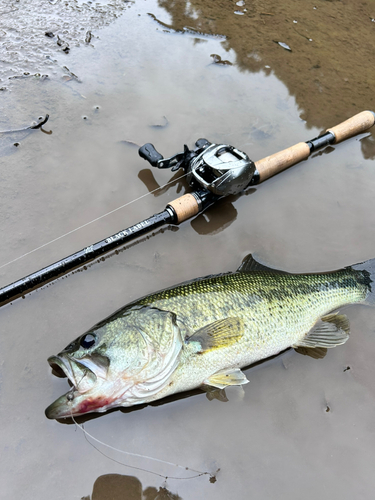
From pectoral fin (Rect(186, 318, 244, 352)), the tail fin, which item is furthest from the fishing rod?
the tail fin

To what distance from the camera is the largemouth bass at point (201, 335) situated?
2.52 m

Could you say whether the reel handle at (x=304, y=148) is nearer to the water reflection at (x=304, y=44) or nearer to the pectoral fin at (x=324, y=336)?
the water reflection at (x=304, y=44)

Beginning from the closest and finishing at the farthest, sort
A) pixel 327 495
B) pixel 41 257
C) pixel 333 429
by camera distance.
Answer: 1. pixel 327 495
2. pixel 333 429
3. pixel 41 257

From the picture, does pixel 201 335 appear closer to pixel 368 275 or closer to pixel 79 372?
pixel 79 372

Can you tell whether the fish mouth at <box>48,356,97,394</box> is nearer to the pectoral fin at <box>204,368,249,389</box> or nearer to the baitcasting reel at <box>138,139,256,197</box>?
the pectoral fin at <box>204,368,249,389</box>

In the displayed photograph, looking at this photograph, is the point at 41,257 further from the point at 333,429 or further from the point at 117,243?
the point at 333,429

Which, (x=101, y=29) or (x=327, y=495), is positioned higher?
(x=101, y=29)

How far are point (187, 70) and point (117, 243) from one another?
3518 mm

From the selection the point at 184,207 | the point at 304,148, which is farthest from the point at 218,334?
the point at 304,148

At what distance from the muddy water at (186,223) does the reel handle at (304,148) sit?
0.27 metres

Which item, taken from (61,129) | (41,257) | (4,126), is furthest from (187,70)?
(41,257)

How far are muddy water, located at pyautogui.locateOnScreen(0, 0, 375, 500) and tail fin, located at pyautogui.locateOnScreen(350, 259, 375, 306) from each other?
222 mm

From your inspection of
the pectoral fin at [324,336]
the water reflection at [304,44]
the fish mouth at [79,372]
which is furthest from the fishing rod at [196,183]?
the water reflection at [304,44]

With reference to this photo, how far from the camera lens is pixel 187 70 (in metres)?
5.48
